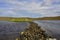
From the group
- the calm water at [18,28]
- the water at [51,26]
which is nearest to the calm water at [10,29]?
the calm water at [18,28]

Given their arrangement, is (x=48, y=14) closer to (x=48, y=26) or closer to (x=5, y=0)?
(x=48, y=26)

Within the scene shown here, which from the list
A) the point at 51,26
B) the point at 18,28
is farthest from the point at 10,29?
the point at 51,26

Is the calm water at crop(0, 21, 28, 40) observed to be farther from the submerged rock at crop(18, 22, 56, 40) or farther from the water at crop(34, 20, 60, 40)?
the water at crop(34, 20, 60, 40)

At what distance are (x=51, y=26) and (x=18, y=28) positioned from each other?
489 mm

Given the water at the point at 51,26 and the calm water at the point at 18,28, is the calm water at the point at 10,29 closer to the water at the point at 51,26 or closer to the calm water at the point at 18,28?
the calm water at the point at 18,28

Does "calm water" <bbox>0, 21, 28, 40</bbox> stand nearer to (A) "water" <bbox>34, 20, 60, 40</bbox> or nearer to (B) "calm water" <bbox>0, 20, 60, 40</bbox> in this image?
(B) "calm water" <bbox>0, 20, 60, 40</bbox>

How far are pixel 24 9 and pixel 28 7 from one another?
0.22 ft

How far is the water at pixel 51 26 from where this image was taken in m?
2.61

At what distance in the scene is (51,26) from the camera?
8.61 ft

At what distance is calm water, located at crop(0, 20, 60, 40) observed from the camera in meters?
2.59

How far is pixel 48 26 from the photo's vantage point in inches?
103

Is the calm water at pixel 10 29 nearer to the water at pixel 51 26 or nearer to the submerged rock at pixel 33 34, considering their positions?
the submerged rock at pixel 33 34

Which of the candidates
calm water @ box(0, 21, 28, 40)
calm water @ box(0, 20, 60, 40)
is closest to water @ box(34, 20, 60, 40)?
calm water @ box(0, 20, 60, 40)

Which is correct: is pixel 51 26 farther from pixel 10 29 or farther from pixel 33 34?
pixel 10 29
